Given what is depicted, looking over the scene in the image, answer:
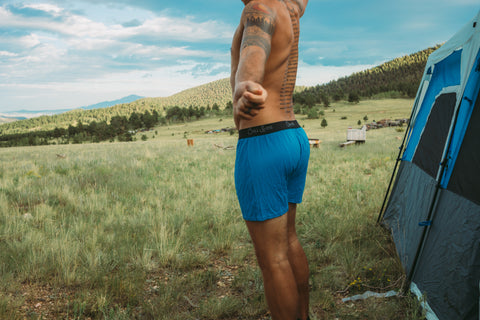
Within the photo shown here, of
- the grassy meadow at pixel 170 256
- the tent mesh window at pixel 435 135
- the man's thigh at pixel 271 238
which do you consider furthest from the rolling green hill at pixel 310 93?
the man's thigh at pixel 271 238

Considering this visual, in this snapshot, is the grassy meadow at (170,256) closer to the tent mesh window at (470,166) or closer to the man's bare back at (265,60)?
the tent mesh window at (470,166)

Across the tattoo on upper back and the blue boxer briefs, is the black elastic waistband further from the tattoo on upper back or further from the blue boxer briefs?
the tattoo on upper back

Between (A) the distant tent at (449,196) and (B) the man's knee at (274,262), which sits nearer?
(B) the man's knee at (274,262)

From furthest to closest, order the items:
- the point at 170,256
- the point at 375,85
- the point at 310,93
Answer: the point at 375,85 < the point at 310,93 < the point at 170,256

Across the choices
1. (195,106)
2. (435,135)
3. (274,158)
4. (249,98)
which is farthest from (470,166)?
(195,106)

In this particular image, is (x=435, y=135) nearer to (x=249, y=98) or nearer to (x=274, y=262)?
(x=274, y=262)

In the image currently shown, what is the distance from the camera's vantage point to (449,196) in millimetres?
2740

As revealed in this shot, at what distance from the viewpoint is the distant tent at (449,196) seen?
2.37 metres

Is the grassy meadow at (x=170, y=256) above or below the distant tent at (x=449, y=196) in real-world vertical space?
below

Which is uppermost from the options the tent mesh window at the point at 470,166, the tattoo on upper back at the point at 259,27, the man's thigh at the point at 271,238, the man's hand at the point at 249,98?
the tattoo on upper back at the point at 259,27

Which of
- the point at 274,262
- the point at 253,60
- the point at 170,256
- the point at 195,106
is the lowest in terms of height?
the point at 170,256

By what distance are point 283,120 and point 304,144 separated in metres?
0.24

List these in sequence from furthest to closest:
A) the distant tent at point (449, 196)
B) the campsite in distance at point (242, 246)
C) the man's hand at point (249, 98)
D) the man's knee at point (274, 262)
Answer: the campsite in distance at point (242, 246) → the distant tent at point (449, 196) → the man's knee at point (274, 262) → the man's hand at point (249, 98)

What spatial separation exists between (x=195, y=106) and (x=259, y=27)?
336ft
